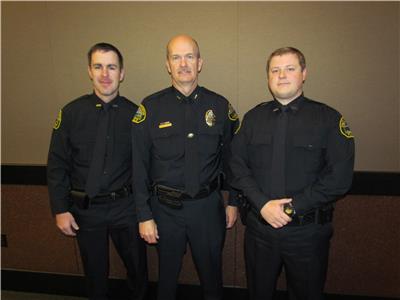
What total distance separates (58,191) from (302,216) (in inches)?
60.1

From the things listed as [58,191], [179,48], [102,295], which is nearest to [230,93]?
[179,48]

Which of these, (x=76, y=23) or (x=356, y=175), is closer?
(x=356, y=175)

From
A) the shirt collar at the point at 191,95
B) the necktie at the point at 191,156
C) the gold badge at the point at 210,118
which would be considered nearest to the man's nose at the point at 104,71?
the shirt collar at the point at 191,95

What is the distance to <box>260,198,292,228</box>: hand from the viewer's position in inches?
60.3

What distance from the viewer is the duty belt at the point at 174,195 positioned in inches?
69.7

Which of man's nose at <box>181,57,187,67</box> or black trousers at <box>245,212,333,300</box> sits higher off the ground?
man's nose at <box>181,57,187,67</box>

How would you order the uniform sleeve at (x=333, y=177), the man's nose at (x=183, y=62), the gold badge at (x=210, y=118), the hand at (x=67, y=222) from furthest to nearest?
the hand at (x=67, y=222), the gold badge at (x=210, y=118), the man's nose at (x=183, y=62), the uniform sleeve at (x=333, y=177)

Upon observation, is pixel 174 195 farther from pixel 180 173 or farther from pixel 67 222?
pixel 67 222

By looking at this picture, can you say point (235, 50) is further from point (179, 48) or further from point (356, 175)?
point (356, 175)

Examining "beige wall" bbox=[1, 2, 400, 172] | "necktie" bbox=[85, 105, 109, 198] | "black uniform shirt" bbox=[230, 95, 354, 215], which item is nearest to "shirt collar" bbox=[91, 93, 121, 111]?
"necktie" bbox=[85, 105, 109, 198]

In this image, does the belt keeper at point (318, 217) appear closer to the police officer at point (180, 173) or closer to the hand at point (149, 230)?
the police officer at point (180, 173)

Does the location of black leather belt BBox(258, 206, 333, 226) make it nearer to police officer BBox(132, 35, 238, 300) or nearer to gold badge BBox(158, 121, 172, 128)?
police officer BBox(132, 35, 238, 300)

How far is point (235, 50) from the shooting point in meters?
2.13

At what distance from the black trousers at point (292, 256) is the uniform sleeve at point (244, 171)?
16 centimetres
